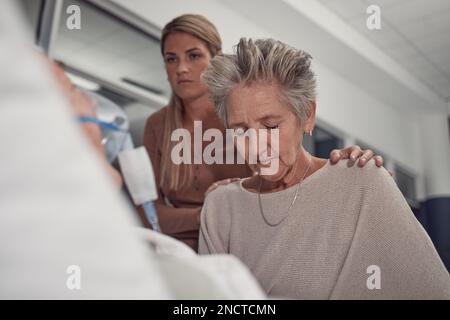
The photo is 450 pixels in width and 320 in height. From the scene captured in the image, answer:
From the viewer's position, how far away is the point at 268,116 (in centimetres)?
83

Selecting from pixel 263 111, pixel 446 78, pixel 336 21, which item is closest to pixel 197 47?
pixel 263 111

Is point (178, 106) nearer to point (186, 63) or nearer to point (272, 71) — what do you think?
point (186, 63)

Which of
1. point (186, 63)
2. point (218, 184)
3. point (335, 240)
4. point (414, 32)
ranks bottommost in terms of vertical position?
point (335, 240)

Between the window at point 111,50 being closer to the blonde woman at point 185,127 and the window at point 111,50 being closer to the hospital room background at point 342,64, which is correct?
the hospital room background at point 342,64

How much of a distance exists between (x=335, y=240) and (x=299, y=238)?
0.07m

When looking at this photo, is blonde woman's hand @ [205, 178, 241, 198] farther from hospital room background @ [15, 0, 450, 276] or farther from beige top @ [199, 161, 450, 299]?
hospital room background @ [15, 0, 450, 276]

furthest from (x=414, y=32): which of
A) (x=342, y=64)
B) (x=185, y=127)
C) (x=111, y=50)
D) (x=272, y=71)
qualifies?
(x=111, y=50)

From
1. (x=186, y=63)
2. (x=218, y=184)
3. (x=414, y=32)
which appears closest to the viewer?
(x=218, y=184)

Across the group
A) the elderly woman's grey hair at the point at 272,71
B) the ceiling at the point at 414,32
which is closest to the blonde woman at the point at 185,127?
the elderly woman's grey hair at the point at 272,71

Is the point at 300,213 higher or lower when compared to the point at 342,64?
lower

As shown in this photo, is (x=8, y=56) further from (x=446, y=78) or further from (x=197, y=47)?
(x=446, y=78)

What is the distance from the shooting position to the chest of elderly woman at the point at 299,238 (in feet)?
2.31

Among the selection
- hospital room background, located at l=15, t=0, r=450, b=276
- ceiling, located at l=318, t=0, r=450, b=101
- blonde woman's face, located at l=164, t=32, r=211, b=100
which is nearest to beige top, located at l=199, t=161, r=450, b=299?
hospital room background, located at l=15, t=0, r=450, b=276

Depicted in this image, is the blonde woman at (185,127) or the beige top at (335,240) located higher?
the blonde woman at (185,127)
